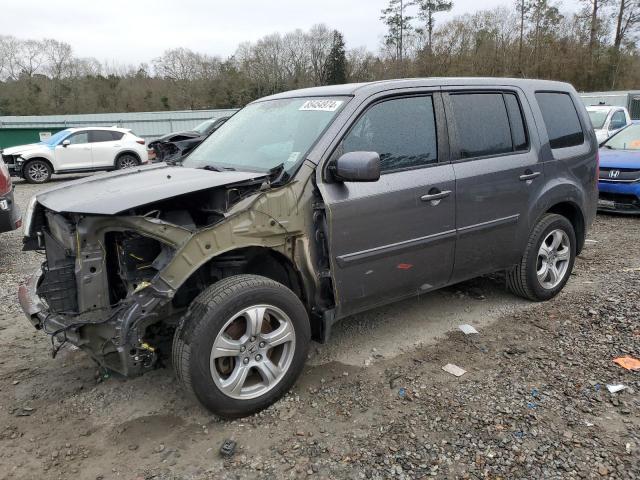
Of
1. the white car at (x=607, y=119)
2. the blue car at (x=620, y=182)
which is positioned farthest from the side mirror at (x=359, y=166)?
the white car at (x=607, y=119)

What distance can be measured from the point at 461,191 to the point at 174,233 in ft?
6.90

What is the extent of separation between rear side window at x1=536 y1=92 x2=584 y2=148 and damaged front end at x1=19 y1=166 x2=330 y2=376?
2543 mm

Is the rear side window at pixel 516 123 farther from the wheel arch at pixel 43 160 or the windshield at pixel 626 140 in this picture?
the wheel arch at pixel 43 160

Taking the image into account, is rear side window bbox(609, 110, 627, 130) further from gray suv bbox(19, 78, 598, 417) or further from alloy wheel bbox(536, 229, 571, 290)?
gray suv bbox(19, 78, 598, 417)

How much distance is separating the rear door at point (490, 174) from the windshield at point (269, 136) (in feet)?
3.41

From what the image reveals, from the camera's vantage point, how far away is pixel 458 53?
4416cm

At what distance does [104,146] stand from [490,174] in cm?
1502

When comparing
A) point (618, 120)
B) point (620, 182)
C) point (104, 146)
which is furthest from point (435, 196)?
point (104, 146)

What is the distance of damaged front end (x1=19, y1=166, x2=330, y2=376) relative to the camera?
8.99 feet

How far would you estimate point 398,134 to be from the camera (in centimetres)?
355

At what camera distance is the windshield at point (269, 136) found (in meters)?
3.37

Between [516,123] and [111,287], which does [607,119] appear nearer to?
[516,123]

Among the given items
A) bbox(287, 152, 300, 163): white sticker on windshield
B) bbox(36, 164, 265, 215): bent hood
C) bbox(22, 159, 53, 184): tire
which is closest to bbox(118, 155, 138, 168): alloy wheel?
bbox(22, 159, 53, 184): tire

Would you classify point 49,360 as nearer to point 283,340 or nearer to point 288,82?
point 283,340
